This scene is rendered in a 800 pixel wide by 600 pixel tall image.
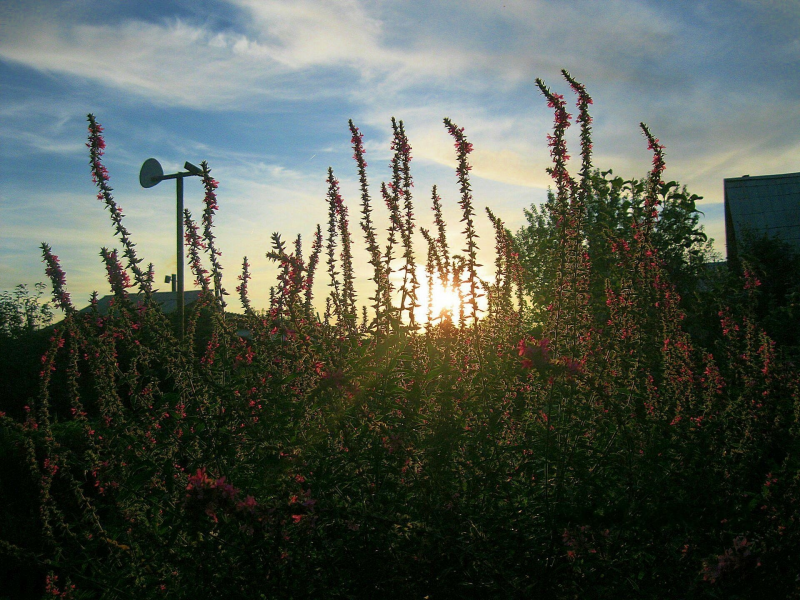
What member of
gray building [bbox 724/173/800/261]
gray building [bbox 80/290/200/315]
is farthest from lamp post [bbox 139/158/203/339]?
gray building [bbox 724/173/800/261]

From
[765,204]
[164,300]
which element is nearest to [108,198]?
[164,300]

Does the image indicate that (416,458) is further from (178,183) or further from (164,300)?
(178,183)

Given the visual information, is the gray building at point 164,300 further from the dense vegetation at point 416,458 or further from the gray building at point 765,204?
the gray building at point 765,204

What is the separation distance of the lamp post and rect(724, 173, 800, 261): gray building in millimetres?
20056

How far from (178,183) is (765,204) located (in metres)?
23.1

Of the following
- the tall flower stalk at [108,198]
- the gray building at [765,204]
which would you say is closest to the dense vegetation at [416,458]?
the tall flower stalk at [108,198]

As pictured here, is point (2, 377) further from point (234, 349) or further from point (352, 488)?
point (352, 488)

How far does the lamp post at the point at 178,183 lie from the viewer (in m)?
4.47

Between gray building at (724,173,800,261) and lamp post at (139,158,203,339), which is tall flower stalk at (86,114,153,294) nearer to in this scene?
lamp post at (139,158,203,339)

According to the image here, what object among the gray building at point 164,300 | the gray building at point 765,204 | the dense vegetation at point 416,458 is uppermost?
the gray building at point 765,204

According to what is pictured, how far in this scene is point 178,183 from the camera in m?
4.86

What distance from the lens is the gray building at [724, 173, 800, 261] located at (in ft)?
67.1

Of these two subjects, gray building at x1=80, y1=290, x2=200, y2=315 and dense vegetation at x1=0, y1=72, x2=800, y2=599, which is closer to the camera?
dense vegetation at x1=0, y1=72, x2=800, y2=599

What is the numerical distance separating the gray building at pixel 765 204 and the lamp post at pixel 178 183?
65.8ft
